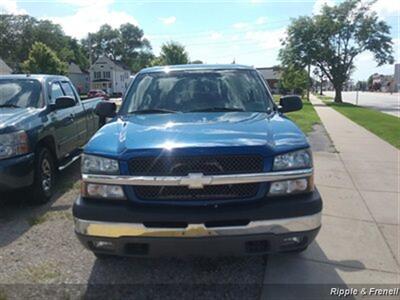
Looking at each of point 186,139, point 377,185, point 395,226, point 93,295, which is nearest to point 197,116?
point 186,139

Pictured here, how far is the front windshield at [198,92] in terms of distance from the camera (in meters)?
4.59

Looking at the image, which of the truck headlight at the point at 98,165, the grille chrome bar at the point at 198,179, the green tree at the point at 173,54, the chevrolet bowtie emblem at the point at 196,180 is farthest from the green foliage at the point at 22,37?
the chevrolet bowtie emblem at the point at 196,180

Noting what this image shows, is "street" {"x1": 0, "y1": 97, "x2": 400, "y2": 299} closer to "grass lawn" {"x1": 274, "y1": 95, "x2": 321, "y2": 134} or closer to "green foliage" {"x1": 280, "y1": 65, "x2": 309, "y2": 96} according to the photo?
"grass lawn" {"x1": 274, "y1": 95, "x2": 321, "y2": 134}

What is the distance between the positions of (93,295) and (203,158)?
1.44 m

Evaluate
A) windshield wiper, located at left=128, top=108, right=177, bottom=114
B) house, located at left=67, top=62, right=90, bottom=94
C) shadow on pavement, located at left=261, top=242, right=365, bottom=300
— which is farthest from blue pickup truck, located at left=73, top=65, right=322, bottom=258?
house, located at left=67, top=62, right=90, bottom=94

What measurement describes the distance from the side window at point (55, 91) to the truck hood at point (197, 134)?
3.30 metres

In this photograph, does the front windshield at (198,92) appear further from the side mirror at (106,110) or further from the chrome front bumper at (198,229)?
the chrome front bumper at (198,229)

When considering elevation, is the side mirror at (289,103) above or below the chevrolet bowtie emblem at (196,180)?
above

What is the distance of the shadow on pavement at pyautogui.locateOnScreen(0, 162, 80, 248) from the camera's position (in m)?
5.05

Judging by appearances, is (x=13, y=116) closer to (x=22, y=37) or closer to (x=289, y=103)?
(x=289, y=103)

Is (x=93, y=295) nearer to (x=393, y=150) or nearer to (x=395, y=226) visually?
(x=395, y=226)

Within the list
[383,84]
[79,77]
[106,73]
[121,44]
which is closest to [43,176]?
[106,73]

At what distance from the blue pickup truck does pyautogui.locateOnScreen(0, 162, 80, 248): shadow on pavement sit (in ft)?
6.54

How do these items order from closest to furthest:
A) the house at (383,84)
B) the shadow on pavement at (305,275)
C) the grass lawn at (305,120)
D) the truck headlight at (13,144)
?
the shadow on pavement at (305,275), the truck headlight at (13,144), the grass lawn at (305,120), the house at (383,84)
